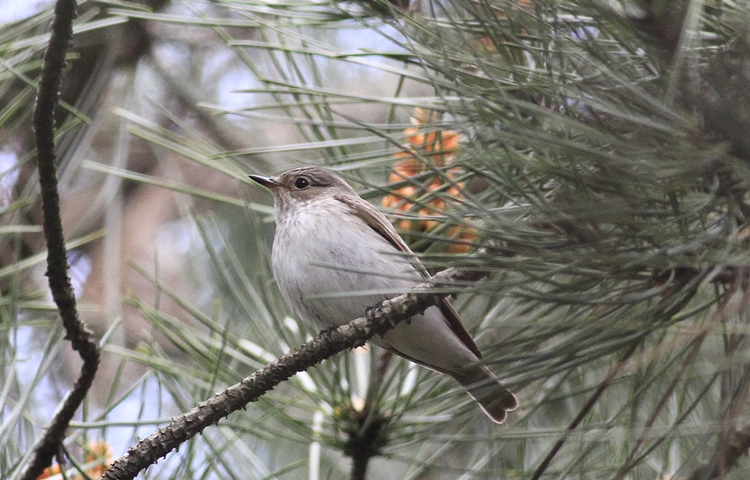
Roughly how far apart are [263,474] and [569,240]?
1584 millimetres

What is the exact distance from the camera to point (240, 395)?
2.12 m

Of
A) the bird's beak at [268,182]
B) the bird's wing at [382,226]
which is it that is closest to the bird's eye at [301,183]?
the bird's beak at [268,182]

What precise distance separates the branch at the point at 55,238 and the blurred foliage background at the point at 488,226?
0.07 meters

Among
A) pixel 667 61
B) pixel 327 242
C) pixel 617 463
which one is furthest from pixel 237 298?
pixel 667 61

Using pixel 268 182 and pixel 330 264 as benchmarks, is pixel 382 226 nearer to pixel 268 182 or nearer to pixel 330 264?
pixel 330 264

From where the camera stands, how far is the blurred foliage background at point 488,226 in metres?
1.42

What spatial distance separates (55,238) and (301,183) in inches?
67.7

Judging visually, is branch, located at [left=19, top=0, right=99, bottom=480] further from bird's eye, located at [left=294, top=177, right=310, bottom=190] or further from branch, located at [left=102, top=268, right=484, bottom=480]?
bird's eye, located at [left=294, top=177, right=310, bottom=190]

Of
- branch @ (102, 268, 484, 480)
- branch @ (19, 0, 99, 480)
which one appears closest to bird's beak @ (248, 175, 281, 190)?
branch @ (19, 0, 99, 480)

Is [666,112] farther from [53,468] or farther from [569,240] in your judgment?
[53,468]

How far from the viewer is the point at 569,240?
1.55 m

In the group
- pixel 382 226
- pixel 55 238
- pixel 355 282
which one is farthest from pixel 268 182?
pixel 55 238

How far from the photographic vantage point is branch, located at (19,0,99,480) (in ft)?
6.64

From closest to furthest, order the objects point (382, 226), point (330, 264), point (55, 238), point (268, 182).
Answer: point (55, 238)
point (330, 264)
point (382, 226)
point (268, 182)
